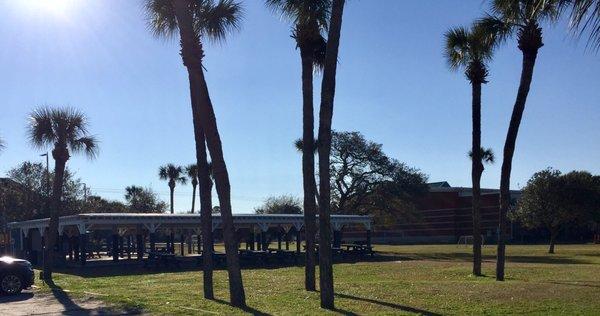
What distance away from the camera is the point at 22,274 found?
21.3 meters

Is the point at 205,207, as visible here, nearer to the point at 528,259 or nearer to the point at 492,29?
the point at 492,29

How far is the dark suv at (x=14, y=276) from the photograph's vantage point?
20.8 m

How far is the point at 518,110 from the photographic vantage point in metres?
20.9

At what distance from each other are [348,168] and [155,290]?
149 feet

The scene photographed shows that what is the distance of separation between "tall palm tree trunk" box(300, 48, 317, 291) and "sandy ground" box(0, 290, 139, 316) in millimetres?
5085

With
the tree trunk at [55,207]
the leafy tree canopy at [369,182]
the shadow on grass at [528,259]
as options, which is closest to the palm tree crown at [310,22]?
the tree trunk at [55,207]

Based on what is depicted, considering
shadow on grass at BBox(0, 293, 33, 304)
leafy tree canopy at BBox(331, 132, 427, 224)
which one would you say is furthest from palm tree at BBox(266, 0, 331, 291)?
leafy tree canopy at BBox(331, 132, 427, 224)

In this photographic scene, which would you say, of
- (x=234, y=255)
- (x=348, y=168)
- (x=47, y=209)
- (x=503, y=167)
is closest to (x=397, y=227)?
(x=348, y=168)

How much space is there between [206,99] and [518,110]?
32.0 ft

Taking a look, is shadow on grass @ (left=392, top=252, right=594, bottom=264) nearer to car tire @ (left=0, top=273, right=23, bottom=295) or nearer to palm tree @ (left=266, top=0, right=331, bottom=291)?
palm tree @ (left=266, top=0, right=331, bottom=291)

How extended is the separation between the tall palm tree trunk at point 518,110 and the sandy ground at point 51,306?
1173cm

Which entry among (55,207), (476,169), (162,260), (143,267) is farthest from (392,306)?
(143,267)

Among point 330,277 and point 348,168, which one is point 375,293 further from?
point 348,168

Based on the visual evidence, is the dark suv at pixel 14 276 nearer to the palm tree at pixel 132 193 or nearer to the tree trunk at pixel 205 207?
the tree trunk at pixel 205 207
